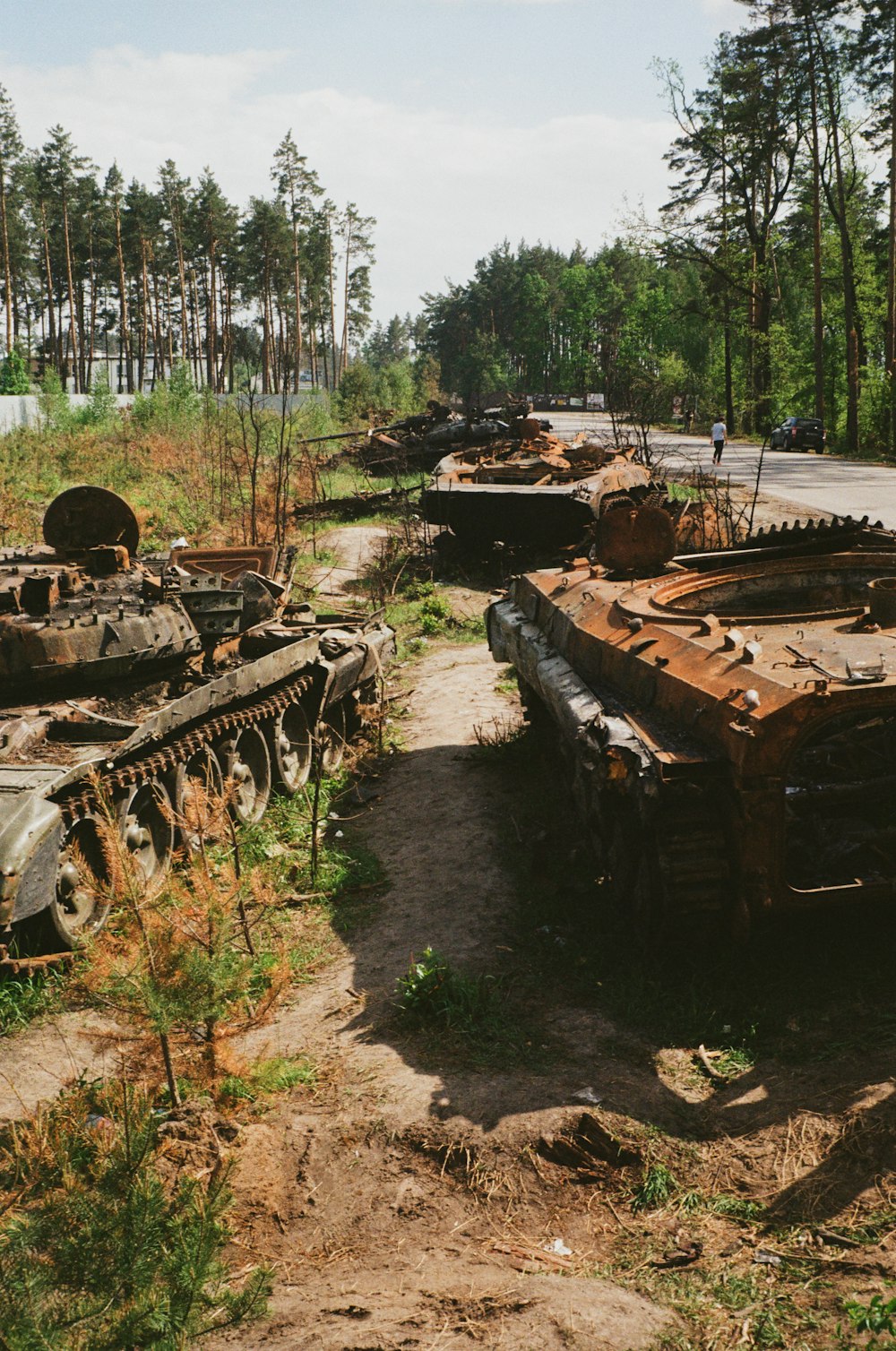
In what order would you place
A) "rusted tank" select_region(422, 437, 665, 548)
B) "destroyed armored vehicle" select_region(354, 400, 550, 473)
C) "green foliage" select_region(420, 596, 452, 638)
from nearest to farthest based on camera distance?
"green foliage" select_region(420, 596, 452, 638) → "rusted tank" select_region(422, 437, 665, 548) → "destroyed armored vehicle" select_region(354, 400, 550, 473)

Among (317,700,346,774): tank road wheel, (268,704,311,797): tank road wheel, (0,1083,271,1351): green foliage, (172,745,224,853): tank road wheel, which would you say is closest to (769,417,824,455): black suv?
(317,700,346,774): tank road wheel

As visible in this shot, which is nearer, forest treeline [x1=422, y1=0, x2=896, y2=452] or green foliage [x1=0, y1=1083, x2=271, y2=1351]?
green foliage [x1=0, y1=1083, x2=271, y2=1351]

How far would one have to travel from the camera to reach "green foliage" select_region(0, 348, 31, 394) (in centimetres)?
3944

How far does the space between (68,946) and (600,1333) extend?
12.6 feet

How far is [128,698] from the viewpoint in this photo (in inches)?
299

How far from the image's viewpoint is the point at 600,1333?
10.5ft

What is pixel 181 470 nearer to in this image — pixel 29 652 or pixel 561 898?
pixel 29 652

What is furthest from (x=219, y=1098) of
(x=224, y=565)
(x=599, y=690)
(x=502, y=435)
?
(x=502, y=435)

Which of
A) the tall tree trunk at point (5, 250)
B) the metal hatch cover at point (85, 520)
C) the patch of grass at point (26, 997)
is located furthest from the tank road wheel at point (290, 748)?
the tall tree trunk at point (5, 250)

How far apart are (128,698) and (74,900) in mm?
1599

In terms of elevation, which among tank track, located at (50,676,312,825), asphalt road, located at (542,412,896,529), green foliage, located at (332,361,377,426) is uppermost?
green foliage, located at (332,361,377,426)

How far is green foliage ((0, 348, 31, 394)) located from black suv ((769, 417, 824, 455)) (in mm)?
25036

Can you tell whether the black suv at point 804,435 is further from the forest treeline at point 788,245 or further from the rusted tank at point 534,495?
the rusted tank at point 534,495

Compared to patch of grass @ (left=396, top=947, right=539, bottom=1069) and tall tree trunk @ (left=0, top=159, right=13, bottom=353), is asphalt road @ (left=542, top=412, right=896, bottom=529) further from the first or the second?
tall tree trunk @ (left=0, top=159, right=13, bottom=353)
